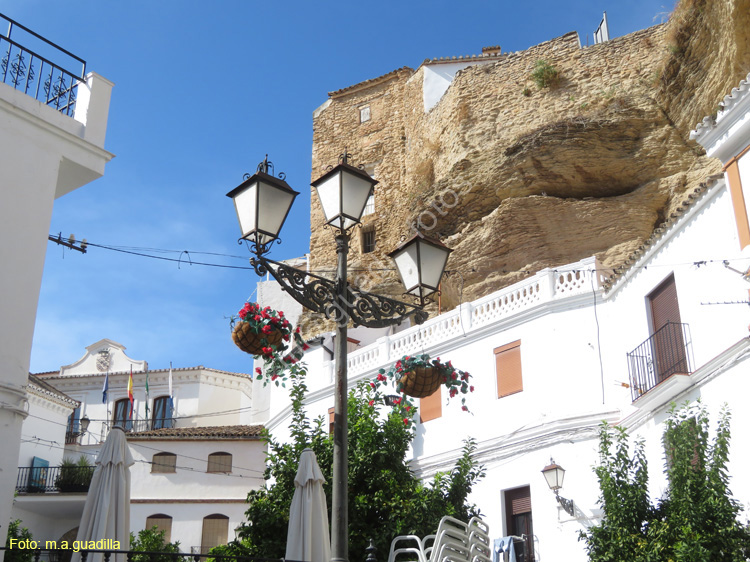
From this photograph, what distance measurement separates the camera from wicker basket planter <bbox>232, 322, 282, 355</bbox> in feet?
27.8

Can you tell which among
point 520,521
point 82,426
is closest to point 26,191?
point 520,521

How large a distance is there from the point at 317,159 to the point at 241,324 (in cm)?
2885

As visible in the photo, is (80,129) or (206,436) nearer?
(80,129)

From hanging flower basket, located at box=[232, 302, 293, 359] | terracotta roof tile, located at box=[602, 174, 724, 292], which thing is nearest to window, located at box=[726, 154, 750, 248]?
terracotta roof tile, located at box=[602, 174, 724, 292]

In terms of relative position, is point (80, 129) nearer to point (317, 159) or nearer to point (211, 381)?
point (211, 381)

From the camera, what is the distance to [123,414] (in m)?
32.8

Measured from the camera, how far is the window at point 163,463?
89.2 ft

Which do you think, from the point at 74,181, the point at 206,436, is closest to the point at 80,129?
the point at 74,181

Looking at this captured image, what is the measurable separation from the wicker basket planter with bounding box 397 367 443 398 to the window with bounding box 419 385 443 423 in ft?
29.6

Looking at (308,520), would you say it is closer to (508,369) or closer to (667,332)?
(667,332)

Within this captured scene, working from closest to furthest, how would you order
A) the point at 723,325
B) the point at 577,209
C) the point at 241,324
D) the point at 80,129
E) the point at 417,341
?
the point at 241,324
the point at 80,129
the point at 723,325
the point at 417,341
the point at 577,209

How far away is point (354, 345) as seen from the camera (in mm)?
25594

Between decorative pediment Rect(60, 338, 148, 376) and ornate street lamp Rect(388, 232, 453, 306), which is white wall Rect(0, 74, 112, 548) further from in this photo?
decorative pediment Rect(60, 338, 148, 376)

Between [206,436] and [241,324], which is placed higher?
[206,436]
